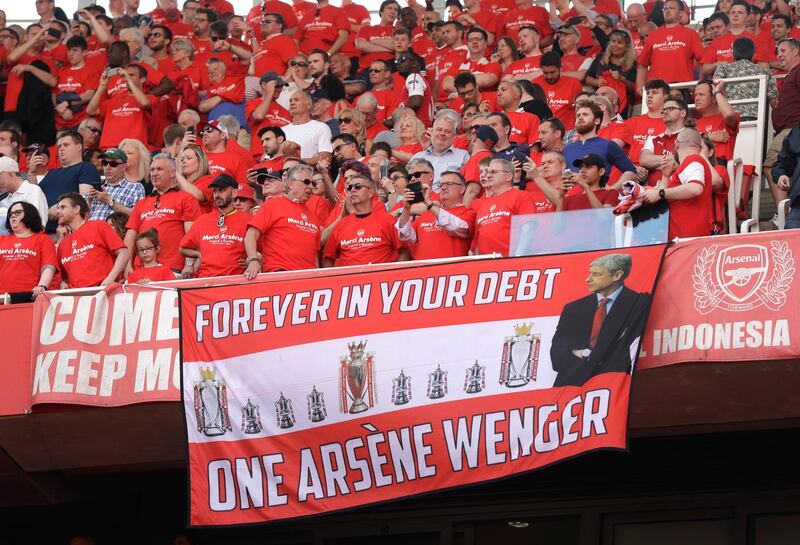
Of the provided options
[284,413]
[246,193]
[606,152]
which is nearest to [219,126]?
[246,193]

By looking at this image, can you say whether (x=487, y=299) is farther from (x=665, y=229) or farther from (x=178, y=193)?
(x=178, y=193)

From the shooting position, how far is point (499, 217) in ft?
37.4

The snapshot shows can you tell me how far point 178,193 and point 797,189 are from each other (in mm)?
5244

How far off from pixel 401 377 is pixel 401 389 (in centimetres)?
8

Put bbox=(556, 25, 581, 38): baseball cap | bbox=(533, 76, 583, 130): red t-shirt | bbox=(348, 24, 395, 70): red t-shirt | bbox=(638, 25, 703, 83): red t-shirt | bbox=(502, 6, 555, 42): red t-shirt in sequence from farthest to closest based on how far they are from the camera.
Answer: bbox=(348, 24, 395, 70): red t-shirt
bbox=(502, 6, 555, 42): red t-shirt
bbox=(556, 25, 581, 38): baseball cap
bbox=(638, 25, 703, 83): red t-shirt
bbox=(533, 76, 583, 130): red t-shirt

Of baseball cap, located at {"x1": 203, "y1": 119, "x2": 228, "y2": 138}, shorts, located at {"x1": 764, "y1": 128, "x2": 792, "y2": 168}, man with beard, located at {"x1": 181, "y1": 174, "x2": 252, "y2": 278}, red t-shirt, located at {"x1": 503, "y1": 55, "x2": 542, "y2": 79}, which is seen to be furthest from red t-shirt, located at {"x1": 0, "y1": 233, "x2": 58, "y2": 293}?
shorts, located at {"x1": 764, "y1": 128, "x2": 792, "y2": 168}

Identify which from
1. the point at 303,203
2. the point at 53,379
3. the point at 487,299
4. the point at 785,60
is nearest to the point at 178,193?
the point at 303,203

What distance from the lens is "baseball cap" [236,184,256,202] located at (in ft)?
40.3

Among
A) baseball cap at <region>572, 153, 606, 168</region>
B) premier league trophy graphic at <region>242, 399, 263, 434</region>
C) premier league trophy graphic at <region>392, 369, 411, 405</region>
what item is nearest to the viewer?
premier league trophy graphic at <region>392, 369, 411, 405</region>

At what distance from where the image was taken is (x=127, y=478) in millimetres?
13586

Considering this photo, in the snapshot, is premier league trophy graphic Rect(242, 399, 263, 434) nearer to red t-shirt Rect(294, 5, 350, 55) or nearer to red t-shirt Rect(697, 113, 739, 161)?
red t-shirt Rect(697, 113, 739, 161)

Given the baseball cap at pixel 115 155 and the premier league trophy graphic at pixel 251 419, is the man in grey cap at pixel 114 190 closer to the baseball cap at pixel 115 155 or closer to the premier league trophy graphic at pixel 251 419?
the baseball cap at pixel 115 155

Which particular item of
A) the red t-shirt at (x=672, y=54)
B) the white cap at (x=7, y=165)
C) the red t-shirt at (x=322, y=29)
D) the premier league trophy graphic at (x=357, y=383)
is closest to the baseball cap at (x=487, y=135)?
the premier league trophy graphic at (x=357, y=383)

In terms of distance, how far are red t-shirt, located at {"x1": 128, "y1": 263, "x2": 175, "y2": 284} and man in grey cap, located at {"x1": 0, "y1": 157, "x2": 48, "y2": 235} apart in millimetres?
1856
